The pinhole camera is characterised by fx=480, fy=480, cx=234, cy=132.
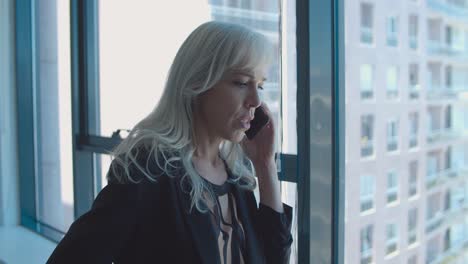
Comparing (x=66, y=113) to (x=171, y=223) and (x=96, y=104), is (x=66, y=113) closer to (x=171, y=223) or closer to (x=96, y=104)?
(x=96, y=104)

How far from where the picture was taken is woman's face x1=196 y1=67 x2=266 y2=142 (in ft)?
3.88

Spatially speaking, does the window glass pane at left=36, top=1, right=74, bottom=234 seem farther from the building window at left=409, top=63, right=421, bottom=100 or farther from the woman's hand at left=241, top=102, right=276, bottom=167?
the building window at left=409, top=63, right=421, bottom=100

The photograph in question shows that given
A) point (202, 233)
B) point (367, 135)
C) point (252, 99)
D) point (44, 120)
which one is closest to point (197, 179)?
point (202, 233)

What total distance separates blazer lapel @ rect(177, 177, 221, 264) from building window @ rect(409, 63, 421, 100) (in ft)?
2.56

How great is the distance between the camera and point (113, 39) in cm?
297

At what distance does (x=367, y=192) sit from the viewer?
164cm

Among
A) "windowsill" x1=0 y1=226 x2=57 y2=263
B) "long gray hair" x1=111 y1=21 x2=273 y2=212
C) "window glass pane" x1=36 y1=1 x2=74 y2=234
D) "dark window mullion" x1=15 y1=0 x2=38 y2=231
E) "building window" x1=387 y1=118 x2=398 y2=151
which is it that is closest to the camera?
"long gray hair" x1=111 y1=21 x2=273 y2=212

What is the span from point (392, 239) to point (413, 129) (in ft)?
1.24

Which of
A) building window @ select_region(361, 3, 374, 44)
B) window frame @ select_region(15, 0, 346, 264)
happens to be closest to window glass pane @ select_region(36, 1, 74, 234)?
window frame @ select_region(15, 0, 346, 264)

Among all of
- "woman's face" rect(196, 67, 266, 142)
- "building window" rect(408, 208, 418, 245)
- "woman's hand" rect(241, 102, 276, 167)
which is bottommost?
"building window" rect(408, 208, 418, 245)

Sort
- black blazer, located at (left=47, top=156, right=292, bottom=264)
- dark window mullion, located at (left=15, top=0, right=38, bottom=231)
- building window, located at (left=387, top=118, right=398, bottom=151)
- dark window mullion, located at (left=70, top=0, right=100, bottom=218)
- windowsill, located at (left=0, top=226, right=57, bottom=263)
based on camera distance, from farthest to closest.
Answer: dark window mullion, located at (left=15, top=0, right=38, bottom=231) → dark window mullion, located at (left=70, top=0, right=100, bottom=218) → windowsill, located at (left=0, top=226, right=57, bottom=263) → building window, located at (left=387, top=118, right=398, bottom=151) → black blazer, located at (left=47, top=156, right=292, bottom=264)


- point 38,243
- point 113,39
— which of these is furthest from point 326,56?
point 38,243

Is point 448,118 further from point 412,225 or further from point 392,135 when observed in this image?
point 412,225

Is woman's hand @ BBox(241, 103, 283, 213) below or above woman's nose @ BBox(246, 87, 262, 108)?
below
